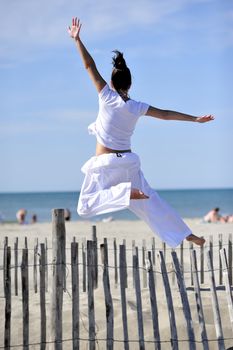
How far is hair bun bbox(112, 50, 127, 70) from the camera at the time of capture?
579 centimetres

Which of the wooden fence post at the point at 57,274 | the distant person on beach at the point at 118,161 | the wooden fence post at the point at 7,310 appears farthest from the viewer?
the wooden fence post at the point at 7,310

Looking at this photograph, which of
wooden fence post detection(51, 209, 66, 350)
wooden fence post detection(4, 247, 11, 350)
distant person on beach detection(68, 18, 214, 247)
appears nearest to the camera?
wooden fence post detection(51, 209, 66, 350)

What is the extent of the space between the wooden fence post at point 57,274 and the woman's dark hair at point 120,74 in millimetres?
1147

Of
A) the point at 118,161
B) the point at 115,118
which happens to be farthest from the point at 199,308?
the point at 115,118

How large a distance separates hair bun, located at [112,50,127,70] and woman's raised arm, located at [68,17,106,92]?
159 mm

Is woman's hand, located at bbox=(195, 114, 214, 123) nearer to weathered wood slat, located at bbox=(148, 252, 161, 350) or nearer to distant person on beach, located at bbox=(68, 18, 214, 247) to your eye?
distant person on beach, located at bbox=(68, 18, 214, 247)

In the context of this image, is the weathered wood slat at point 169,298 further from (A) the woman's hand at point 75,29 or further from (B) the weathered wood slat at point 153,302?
(A) the woman's hand at point 75,29

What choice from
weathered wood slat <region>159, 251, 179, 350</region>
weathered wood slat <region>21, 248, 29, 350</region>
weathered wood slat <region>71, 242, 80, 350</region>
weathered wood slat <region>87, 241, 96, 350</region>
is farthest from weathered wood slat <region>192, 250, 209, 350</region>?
weathered wood slat <region>21, 248, 29, 350</region>

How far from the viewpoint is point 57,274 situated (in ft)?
18.6

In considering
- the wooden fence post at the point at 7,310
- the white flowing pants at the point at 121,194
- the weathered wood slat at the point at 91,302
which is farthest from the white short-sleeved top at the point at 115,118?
the wooden fence post at the point at 7,310

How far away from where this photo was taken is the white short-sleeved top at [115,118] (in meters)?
5.84

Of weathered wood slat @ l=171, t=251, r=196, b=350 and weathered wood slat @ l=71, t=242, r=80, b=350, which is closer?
weathered wood slat @ l=71, t=242, r=80, b=350

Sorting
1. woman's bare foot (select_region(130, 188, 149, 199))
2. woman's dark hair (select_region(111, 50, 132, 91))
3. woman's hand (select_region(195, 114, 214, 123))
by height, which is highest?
woman's dark hair (select_region(111, 50, 132, 91))

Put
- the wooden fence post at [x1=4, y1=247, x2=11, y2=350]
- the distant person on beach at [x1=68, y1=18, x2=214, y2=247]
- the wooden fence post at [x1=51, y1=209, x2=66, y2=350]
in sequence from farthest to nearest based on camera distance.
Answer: the wooden fence post at [x1=4, y1=247, x2=11, y2=350] < the distant person on beach at [x1=68, y1=18, x2=214, y2=247] < the wooden fence post at [x1=51, y1=209, x2=66, y2=350]
